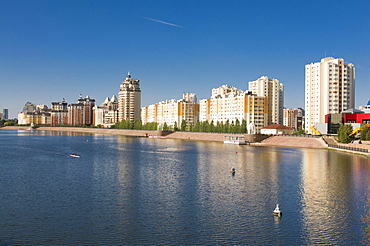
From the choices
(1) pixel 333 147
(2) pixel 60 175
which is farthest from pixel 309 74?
(2) pixel 60 175

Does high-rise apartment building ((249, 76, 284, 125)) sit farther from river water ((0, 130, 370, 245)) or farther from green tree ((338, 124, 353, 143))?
river water ((0, 130, 370, 245))

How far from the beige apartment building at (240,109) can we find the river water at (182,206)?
8829 centimetres

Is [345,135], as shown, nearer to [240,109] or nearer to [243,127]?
[243,127]

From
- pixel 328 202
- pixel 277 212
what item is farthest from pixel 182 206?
pixel 328 202

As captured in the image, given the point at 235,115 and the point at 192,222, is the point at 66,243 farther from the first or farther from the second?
the point at 235,115

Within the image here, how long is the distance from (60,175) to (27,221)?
19.3 m

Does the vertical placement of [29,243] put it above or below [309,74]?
below

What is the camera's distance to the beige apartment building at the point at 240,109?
455ft

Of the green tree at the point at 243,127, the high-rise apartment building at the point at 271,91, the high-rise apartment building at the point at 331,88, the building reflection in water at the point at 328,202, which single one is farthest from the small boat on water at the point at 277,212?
the high-rise apartment building at the point at 271,91

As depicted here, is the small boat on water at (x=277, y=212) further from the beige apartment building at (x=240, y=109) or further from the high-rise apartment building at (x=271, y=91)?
the high-rise apartment building at (x=271, y=91)

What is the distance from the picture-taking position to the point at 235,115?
14600cm

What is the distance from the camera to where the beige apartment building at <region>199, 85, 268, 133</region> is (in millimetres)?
138750

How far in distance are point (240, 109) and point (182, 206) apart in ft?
384

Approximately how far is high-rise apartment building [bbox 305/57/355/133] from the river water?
70434 millimetres
